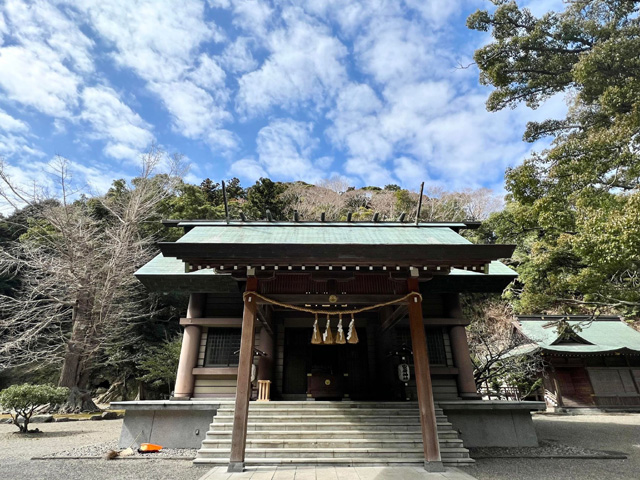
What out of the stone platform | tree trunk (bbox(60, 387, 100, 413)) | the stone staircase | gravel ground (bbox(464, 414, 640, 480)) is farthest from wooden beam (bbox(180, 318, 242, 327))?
tree trunk (bbox(60, 387, 100, 413))

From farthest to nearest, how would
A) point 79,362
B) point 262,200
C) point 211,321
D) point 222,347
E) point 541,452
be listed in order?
1. point 262,200
2. point 79,362
3. point 222,347
4. point 211,321
5. point 541,452

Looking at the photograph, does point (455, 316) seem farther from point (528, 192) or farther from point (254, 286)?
point (254, 286)

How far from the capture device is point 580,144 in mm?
9578

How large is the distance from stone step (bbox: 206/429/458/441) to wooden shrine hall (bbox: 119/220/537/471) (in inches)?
12.1

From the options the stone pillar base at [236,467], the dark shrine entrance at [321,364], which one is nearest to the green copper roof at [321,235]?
the stone pillar base at [236,467]

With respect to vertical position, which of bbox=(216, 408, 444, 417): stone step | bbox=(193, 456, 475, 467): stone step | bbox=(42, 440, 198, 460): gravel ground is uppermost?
bbox=(216, 408, 444, 417): stone step

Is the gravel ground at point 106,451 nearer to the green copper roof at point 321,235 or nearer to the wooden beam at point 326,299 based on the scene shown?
the wooden beam at point 326,299

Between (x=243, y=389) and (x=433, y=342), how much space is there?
6220 millimetres

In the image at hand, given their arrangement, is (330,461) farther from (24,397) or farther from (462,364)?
(24,397)

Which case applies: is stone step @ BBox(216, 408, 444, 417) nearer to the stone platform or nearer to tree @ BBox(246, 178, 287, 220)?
the stone platform

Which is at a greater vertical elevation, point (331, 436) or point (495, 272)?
point (495, 272)

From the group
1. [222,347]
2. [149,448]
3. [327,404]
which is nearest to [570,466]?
[327,404]

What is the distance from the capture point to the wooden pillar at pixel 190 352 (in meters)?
8.72

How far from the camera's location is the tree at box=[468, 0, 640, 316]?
8438 mm
